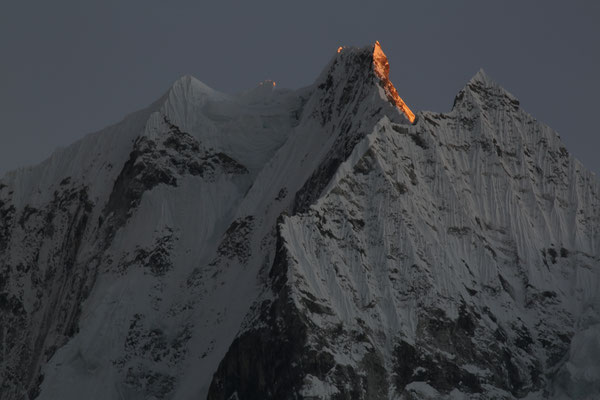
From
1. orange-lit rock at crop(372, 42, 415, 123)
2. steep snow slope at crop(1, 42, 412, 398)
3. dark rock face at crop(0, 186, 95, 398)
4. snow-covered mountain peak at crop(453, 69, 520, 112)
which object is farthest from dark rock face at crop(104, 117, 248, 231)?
snow-covered mountain peak at crop(453, 69, 520, 112)

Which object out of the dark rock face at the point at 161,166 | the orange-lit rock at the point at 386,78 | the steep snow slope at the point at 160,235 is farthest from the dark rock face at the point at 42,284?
the orange-lit rock at the point at 386,78

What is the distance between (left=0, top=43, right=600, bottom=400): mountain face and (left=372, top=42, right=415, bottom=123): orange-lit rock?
277 millimetres

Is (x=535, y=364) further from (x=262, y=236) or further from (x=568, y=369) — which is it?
(x=262, y=236)

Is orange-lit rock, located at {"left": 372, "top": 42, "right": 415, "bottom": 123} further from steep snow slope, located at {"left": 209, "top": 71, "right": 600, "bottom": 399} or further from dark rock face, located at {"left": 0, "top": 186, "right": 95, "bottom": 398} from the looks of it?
dark rock face, located at {"left": 0, "top": 186, "right": 95, "bottom": 398}

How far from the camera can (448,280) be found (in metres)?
156

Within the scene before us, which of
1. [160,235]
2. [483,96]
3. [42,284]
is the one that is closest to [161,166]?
[160,235]

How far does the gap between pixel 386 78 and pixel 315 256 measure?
100 feet

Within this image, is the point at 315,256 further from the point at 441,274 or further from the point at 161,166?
the point at 161,166

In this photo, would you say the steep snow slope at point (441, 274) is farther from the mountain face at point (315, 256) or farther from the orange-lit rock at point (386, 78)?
the orange-lit rock at point (386, 78)

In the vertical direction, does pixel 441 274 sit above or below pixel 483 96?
below

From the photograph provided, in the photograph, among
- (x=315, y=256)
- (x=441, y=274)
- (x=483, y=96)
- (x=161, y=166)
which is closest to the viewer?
(x=315, y=256)

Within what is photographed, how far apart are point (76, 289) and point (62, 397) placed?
53.0 ft

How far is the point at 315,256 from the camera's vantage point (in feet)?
502

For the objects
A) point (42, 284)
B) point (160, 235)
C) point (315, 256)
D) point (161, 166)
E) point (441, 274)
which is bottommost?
point (315, 256)
